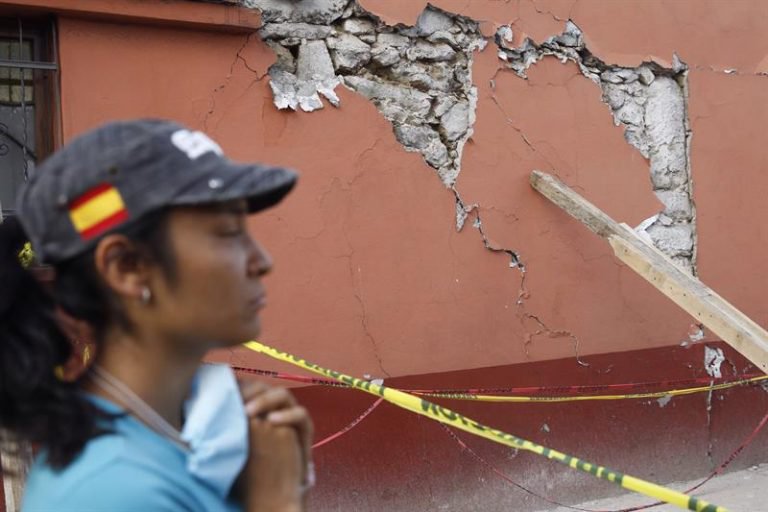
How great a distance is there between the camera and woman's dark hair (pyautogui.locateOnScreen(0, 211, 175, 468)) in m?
1.18

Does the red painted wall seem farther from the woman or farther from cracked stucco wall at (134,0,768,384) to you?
the woman

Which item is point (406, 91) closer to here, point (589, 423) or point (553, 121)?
point (553, 121)

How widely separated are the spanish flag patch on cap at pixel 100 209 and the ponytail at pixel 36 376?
0.17 meters

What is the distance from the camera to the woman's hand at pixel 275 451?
1269mm

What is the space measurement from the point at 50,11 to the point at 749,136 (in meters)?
4.75

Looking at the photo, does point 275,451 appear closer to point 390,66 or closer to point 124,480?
point 124,480

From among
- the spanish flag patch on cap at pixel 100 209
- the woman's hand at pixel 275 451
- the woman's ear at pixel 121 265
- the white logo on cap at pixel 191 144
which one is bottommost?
the woman's hand at pixel 275 451

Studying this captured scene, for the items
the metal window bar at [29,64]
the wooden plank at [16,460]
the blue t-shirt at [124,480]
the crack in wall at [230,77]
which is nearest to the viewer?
the blue t-shirt at [124,480]

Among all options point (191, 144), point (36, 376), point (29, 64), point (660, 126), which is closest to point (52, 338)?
point (36, 376)

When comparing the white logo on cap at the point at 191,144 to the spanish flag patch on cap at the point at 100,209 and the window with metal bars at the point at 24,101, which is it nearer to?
the spanish flag patch on cap at the point at 100,209

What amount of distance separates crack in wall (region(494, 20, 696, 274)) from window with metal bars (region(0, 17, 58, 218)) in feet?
10.6

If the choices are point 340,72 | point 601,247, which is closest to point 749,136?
point 601,247

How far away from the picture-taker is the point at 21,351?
1245 millimetres

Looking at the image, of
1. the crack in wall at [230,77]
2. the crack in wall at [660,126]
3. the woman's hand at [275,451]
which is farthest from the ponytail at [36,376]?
the crack in wall at [660,126]
